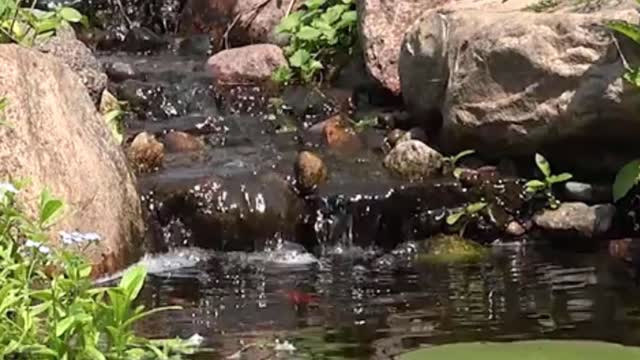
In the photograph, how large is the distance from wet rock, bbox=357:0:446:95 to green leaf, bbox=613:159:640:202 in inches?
106

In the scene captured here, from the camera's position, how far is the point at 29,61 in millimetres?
6578

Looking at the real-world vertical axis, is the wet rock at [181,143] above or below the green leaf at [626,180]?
below

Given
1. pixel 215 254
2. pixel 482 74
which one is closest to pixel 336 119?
pixel 482 74

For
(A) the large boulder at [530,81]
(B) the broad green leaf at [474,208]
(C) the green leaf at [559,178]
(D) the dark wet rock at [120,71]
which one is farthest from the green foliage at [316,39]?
(C) the green leaf at [559,178]

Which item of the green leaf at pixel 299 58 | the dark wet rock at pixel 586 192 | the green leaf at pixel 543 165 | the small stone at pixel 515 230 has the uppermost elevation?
the green leaf at pixel 299 58

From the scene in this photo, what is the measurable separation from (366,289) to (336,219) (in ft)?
4.42

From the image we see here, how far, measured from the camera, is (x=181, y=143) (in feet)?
29.3

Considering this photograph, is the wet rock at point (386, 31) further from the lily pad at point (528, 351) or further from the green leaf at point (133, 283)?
the green leaf at point (133, 283)

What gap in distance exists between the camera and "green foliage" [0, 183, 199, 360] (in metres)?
3.07

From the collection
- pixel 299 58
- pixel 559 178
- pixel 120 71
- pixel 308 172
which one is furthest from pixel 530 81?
pixel 120 71

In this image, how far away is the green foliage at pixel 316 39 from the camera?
10.4 meters

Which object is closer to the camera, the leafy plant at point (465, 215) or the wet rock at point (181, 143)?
the leafy plant at point (465, 215)

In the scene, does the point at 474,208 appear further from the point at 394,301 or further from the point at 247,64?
the point at 247,64

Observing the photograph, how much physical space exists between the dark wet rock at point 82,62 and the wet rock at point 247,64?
141 cm
